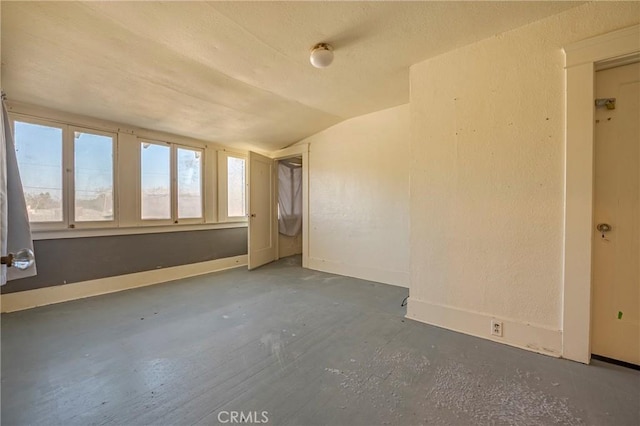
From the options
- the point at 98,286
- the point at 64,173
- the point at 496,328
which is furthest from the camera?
the point at 98,286

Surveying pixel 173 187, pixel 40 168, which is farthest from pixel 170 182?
pixel 40 168

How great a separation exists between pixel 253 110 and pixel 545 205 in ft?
10.1

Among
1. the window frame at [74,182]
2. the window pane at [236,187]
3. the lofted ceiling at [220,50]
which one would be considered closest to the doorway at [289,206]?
the window pane at [236,187]

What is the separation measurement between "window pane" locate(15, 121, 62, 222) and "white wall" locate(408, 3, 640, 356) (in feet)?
12.5

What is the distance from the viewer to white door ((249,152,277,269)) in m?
4.47

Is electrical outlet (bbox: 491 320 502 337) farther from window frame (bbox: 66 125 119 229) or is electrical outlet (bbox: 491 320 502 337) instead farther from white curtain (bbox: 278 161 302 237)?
window frame (bbox: 66 125 119 229)

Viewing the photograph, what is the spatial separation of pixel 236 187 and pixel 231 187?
0.11 m

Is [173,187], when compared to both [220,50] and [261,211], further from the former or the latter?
[220,50]

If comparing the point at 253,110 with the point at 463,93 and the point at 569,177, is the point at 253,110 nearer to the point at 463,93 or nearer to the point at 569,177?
the point at 463,93

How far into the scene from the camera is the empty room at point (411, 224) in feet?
4.74

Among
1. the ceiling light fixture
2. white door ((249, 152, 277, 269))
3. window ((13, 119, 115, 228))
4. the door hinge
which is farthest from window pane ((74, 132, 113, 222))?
the door hinge

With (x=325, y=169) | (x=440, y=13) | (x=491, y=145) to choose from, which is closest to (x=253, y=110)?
(x=325, y=169)

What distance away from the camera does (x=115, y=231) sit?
11.1 ft

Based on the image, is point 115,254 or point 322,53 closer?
point 322,53
